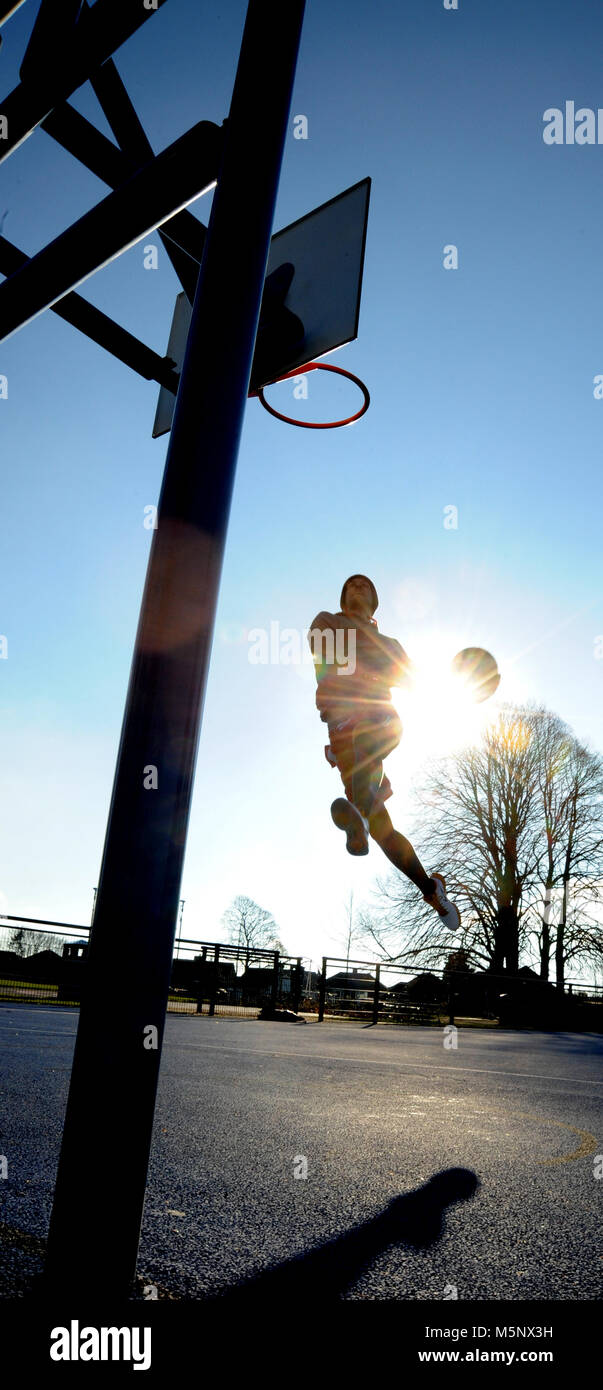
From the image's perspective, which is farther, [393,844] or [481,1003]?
[481,1003]

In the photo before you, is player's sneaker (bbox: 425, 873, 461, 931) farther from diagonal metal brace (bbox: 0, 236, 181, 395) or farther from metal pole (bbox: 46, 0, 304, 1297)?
metal pole (bbox: 46, 0, 304, 1297)

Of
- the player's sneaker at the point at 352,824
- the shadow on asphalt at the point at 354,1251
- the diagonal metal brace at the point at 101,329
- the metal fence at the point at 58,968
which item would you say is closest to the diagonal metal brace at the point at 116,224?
the diagonal metal brace at the point at 101,329

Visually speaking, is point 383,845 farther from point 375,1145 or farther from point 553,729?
point 553,729

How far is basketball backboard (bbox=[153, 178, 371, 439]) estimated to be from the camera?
344 centimetres

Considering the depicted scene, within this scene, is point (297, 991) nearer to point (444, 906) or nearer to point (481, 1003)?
point (481, 1003)

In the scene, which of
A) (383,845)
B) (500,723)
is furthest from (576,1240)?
(500,723)

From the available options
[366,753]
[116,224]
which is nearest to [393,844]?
[366,753]

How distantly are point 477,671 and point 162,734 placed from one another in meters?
3.25

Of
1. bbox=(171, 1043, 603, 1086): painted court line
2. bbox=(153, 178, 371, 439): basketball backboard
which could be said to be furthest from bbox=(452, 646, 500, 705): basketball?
bbox=(171, 1043, 603, 1086): painted court line

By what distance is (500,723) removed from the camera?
26.6 meters

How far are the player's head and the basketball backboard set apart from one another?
1.32 metres

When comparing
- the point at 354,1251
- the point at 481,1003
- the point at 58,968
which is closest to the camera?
the point at 354,1251

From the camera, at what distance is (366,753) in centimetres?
439
